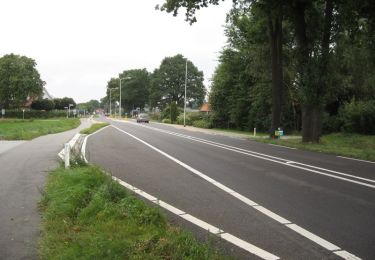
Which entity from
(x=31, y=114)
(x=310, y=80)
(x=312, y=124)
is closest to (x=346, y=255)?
(x=310, y=80)

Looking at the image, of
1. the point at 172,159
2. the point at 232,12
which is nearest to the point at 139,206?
the point at 172,159

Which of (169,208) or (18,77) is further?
(18,77)

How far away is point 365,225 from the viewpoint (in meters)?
6.73

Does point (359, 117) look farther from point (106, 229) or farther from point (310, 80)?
point (106, 229)

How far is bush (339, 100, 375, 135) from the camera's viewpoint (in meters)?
33.2

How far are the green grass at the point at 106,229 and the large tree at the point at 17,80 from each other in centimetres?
7983

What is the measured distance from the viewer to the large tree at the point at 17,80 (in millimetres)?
83250

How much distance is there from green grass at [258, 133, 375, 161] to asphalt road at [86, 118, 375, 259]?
3559mm

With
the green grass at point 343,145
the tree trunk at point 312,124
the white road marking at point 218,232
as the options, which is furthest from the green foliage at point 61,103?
the white road marking at point 218,232

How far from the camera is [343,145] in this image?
92.4 feet

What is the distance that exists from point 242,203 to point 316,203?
4.37ft

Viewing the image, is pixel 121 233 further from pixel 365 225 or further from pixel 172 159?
pixel 172 159

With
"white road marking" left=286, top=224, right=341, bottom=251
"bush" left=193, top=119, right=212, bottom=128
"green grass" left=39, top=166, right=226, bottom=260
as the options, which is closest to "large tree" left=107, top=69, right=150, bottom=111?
"bush" left=193, top=119, right=212, bottom=128

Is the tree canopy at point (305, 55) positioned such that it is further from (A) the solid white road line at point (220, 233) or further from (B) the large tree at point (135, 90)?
(B) the large tree at point (135, 90)
